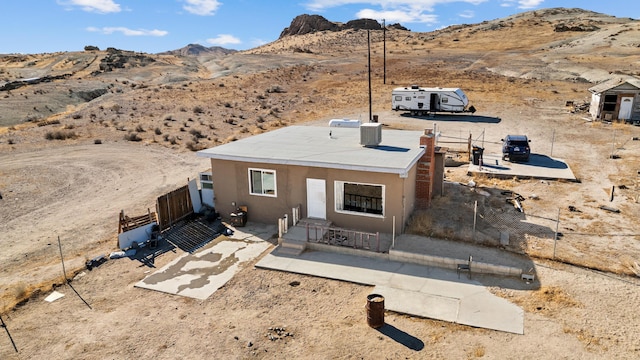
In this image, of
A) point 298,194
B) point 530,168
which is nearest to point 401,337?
point 298,194

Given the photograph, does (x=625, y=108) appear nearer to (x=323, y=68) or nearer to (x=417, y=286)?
(x=417, y=286)

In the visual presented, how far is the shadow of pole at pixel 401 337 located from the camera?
32.6ft

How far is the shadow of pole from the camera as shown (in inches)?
391

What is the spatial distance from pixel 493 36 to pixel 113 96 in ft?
228

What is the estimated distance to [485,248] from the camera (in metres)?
14.5

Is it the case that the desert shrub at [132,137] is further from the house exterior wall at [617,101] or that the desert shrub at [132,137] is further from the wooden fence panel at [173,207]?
the house exterior wall at [617,101]

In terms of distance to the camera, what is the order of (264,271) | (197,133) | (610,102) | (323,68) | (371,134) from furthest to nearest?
1. (323,68)
2. (197,133)
3. (610,102)
4. (371,134)
5. (264,271)

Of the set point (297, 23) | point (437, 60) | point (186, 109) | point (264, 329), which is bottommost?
point (264, 329)

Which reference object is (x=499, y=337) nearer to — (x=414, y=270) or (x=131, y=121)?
(x=414, y=270)

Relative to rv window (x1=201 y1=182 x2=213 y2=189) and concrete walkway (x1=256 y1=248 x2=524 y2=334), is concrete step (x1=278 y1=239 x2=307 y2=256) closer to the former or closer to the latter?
concrete walkway (x1=256 y1=248 x2=524 y2=334)

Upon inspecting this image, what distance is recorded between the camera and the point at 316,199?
53.1 feet

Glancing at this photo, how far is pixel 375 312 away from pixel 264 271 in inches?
174

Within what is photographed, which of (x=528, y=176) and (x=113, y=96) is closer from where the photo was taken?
(x=528, y=176)

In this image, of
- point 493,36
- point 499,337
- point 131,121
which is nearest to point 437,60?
point 493,36
